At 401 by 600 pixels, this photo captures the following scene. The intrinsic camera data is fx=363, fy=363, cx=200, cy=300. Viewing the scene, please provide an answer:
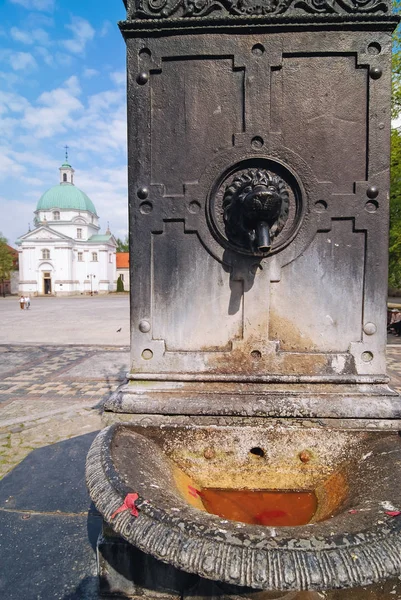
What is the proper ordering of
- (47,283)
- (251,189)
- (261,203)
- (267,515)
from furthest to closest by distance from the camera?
(47,283)
(251,189)
(261,203)
(267,515)

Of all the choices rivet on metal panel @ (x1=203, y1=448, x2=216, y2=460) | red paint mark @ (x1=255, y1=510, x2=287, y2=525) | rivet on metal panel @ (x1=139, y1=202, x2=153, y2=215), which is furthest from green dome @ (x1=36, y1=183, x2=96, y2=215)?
red paint mark @ (x1=255, y1=510, x2=287, y2=525)

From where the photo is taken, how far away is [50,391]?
6.43m

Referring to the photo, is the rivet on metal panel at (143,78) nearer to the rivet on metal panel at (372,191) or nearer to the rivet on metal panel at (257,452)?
the rivet on metal panel at (372,191)

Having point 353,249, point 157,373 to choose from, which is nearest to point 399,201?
point 353,249

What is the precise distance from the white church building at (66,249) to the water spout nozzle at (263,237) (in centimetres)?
5084

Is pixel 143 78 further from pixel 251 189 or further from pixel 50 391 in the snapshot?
pixel 50 391

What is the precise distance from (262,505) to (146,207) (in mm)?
1832

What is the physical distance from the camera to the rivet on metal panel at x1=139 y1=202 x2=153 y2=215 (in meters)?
2.27

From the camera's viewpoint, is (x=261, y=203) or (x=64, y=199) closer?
(x=261, y=203)

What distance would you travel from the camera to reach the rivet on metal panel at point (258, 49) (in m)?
2.19

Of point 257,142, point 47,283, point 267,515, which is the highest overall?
point 257,142

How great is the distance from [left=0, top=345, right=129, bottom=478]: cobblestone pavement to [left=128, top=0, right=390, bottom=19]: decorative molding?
4.06 m

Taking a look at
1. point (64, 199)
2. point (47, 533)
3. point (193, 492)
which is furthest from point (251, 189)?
point (64, 199)

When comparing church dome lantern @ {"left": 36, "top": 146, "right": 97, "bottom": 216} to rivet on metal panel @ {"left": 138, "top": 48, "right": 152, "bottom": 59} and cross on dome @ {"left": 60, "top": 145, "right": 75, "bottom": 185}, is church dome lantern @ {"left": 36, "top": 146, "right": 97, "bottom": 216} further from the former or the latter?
rivet on metal panel @ {"left": 138, "top": 48, "right": 152, "bottom": 59}
